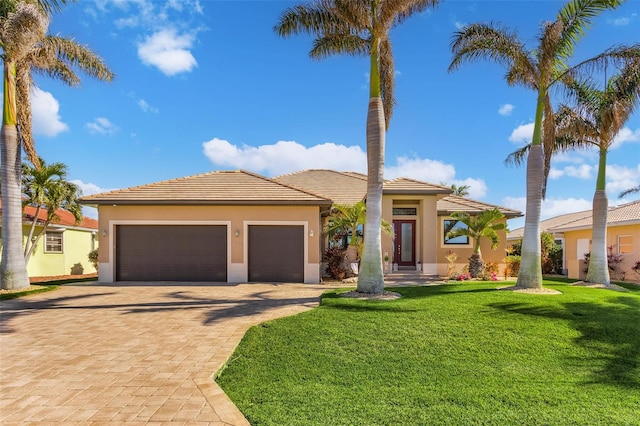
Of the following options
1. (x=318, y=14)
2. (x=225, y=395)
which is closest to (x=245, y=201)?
(x=318, y=14)

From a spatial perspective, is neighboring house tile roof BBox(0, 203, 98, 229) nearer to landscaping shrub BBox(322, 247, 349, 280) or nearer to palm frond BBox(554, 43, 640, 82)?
landscaping shrub BBox(322, 247, 349, 280)

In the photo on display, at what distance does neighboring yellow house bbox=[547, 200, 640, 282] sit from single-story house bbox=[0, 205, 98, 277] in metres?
29.3

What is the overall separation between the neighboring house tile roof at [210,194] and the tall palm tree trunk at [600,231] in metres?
10.7

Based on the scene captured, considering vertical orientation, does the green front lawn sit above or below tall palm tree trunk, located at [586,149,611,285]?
below

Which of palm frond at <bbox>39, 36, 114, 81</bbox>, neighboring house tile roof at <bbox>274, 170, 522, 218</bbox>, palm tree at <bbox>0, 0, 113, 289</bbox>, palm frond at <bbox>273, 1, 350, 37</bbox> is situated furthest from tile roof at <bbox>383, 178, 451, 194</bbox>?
palm tree at <bbox>0, 0, 113, 289</bbox>

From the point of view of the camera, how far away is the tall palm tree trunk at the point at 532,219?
36.7 feet

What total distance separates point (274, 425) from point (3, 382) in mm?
4118

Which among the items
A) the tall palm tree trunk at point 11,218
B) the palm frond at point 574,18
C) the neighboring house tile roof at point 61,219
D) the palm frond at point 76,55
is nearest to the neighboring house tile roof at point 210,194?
→ the tall palm tree trunk at point 11,218

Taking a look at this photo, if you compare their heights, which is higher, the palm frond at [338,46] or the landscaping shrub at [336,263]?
the palm frond at [338,46]

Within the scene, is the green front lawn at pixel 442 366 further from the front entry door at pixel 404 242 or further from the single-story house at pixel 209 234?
the front entry door at pixel 404 242

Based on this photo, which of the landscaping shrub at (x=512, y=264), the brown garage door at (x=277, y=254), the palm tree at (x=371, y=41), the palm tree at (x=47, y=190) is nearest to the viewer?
the palm tree at (x=371, y=41)

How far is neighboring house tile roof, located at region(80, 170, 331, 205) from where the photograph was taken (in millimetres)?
15078

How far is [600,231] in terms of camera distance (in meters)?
14.0

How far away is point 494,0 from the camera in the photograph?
12148 mm
